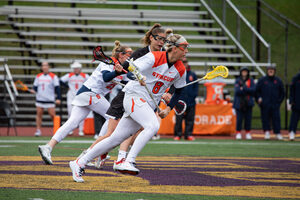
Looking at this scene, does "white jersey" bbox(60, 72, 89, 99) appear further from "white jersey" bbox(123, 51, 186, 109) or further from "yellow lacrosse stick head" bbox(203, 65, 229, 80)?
"white jersey" bbox(123, 51, 186, 109)

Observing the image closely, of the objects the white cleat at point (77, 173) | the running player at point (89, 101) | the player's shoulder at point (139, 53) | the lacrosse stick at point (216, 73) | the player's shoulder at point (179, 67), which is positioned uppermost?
the player's shoulder at point (139, 53)

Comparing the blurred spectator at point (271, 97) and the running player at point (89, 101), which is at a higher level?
the running player at point (89, 101)

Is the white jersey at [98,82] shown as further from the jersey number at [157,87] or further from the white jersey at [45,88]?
the white jersey at [45,88]

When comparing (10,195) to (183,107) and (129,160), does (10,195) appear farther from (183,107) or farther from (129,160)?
(183,107)

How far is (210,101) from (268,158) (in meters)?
7.55

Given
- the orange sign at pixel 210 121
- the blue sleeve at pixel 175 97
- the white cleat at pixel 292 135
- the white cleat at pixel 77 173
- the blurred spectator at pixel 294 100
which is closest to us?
the white cleat at pixel 77 173

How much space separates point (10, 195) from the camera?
17.3 feet

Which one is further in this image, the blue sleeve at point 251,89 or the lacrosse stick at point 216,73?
the blue sleeve at point 251,89

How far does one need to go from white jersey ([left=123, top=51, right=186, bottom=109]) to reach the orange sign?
10437mm

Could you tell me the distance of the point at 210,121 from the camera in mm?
17234

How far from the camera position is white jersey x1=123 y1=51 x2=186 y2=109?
632 cm

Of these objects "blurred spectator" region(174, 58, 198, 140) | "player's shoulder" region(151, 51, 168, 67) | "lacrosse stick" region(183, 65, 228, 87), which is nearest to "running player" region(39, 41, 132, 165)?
"lacrosse stick" region(183, 65, 228, 87)

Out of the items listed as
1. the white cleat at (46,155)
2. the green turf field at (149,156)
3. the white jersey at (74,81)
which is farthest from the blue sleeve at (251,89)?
the white cleat at (46,155)

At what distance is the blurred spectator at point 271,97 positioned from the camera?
15844 millimetres
